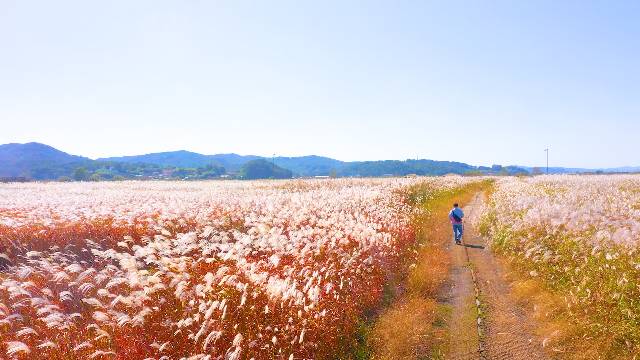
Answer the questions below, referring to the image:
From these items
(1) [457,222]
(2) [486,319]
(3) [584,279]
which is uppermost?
(1) [457,222]

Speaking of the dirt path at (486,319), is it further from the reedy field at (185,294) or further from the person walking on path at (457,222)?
the person walking on path at (457,222)

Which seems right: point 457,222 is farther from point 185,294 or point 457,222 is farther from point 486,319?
point 185,294

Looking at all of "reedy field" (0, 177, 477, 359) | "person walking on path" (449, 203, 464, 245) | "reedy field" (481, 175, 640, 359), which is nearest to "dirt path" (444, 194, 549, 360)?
"reedy field" (481, 175, 640, 359)

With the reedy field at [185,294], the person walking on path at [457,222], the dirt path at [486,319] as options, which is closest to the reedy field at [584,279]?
the dirt path at [486,319]

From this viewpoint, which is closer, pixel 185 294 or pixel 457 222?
pixel 185 294

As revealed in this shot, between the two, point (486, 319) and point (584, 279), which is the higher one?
point (584, 279)

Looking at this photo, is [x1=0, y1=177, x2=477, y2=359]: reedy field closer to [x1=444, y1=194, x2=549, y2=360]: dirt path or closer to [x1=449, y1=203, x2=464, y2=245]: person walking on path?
[x1=444, y1=194, x2=549, y2=360]: dirt path

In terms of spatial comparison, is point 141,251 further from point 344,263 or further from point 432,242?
point 432,242

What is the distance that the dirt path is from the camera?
768 centimetres


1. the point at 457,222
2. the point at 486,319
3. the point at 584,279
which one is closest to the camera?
the point at 584,279

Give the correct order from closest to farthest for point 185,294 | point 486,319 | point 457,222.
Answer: point 185,294 < point 486,319 < point 457,222

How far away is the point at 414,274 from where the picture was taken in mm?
11680

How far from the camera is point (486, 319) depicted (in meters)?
9.16

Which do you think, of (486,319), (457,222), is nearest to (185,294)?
(486,319)
